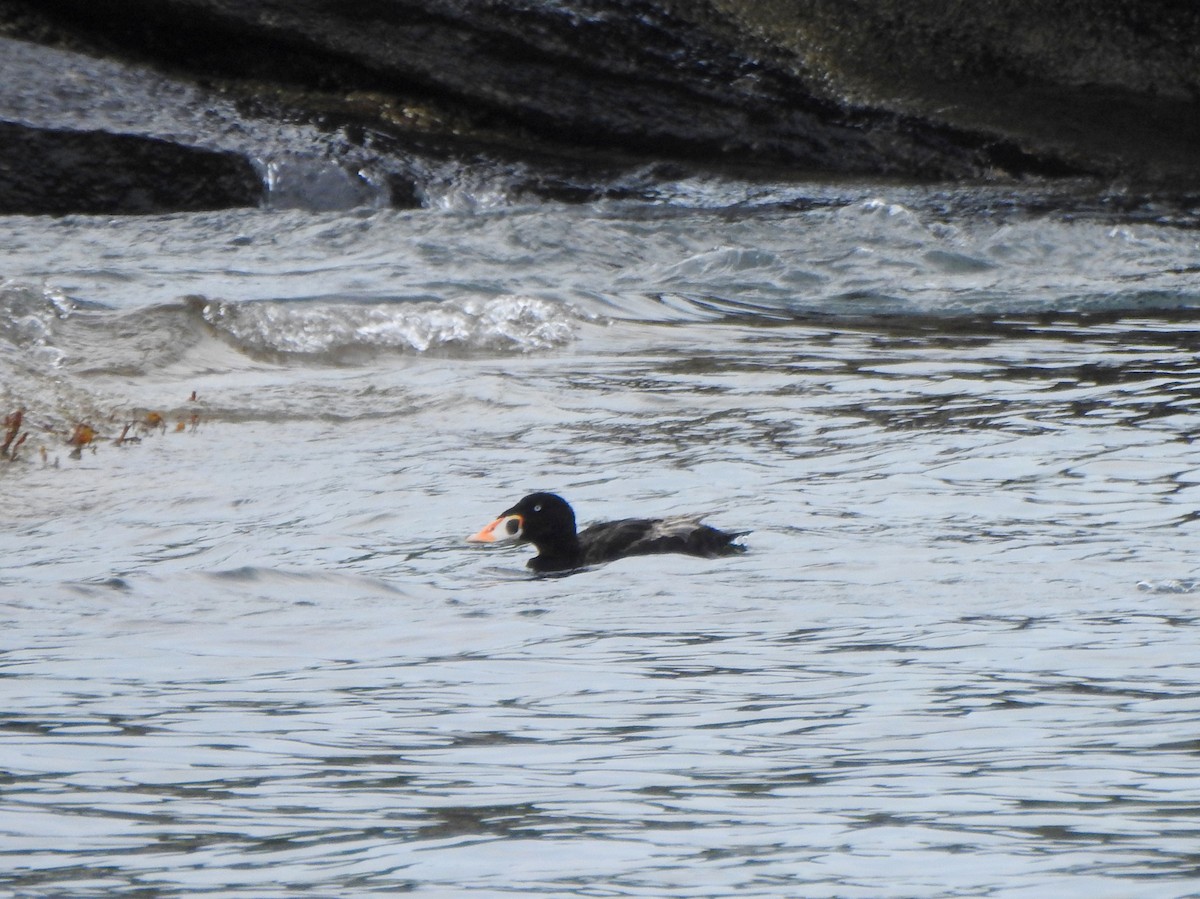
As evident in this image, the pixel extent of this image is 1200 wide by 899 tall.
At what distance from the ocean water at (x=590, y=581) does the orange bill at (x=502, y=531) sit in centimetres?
9

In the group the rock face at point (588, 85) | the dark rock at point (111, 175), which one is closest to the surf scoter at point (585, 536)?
the dark rock at point (111, 175)

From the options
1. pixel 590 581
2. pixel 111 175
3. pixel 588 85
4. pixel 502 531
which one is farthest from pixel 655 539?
pixel 588 85

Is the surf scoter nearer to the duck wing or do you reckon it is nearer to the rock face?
the duck wing

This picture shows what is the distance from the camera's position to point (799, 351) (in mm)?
9992

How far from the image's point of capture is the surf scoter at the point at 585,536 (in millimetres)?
5945

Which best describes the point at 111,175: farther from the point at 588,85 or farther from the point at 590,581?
the point at 590,581

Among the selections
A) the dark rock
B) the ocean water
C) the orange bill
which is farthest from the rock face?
the orange bill

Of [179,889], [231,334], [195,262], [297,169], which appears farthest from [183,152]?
[179,889]

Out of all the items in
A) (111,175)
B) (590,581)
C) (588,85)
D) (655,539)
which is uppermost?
(588,85)

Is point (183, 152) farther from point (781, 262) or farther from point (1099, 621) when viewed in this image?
point (1099, 621)

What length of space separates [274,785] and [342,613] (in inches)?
66.2

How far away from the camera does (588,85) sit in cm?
1540

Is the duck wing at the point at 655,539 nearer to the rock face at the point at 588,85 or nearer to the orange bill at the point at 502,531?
the orange bill at the point at 502,531

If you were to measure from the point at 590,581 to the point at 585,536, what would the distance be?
0.43 m
